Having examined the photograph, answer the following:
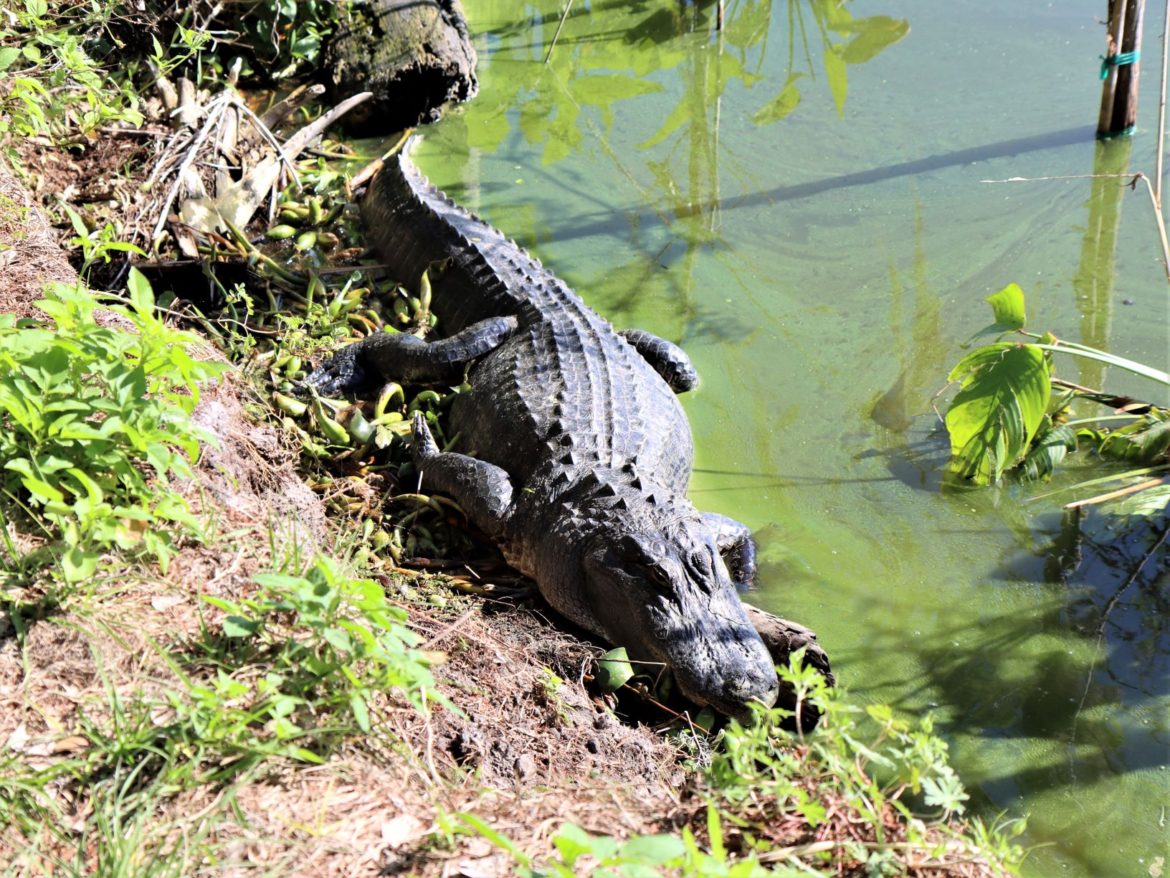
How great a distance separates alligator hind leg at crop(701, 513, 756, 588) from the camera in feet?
13.7

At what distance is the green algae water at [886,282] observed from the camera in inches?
147

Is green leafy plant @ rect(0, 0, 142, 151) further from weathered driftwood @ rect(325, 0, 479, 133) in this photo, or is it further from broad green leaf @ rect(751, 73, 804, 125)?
broad green leaf @ rect(751, 73, 804, 125)

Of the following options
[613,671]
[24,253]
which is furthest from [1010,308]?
[24,253]

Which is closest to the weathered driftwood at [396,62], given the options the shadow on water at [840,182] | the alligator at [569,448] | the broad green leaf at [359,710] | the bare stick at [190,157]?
the bare stick at [190,157]

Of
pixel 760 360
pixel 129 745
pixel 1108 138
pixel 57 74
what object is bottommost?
pixel 760 360

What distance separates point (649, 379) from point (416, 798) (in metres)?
2.78

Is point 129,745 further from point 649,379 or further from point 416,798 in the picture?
point 649,379

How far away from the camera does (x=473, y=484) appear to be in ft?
13.9

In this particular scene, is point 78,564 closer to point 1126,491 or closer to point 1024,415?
point 1024,415

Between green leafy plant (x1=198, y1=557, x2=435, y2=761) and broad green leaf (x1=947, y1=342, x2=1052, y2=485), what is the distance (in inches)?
113

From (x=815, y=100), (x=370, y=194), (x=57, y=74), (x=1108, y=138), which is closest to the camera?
(x=57, y=74)

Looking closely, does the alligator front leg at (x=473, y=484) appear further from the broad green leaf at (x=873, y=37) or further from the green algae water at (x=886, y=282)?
the broad green leaf at (x=873, y=37)

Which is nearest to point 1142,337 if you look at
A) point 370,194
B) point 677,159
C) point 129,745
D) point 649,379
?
point 649,379

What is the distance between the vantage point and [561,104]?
25.0 feet
